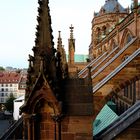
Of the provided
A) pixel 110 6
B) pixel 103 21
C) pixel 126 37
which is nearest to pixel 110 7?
pixel 110 6

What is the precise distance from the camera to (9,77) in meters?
103

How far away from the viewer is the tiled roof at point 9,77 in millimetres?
101562

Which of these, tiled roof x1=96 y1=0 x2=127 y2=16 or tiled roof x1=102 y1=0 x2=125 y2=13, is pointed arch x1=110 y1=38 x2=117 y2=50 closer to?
tiled roof x1=96 y1=0 x2=127 y2=16

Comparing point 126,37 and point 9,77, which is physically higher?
point 126,37

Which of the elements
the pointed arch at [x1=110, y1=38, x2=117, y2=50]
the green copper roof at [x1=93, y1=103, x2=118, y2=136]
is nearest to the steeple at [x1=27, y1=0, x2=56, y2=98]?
the green copper roof at [x1=93, y1=103, x2=118, y2=136]

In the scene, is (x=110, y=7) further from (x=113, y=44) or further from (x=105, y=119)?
(x=105, y=119)

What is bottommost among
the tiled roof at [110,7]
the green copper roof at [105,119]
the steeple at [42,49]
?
the green copper roof at [105,119]

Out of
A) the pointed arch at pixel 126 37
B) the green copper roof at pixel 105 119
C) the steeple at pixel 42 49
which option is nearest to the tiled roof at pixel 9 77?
the pointed arch at pixel 126 37

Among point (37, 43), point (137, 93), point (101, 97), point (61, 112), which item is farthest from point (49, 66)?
point (137, 93)

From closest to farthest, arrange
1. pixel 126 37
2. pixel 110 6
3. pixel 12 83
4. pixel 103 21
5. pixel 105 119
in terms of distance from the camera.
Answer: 1. pixel 105 119
2. pixel 126 37
3. pixel 103 21
4. pixel 110 6
5. pixel 12 83

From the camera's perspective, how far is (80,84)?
6.42m

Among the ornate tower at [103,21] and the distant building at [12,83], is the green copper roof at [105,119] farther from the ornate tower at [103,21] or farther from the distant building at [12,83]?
the distant building at [12,83]

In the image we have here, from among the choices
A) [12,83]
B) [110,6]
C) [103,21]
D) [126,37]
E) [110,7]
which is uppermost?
[110,6]

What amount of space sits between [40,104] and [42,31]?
1.43 m
